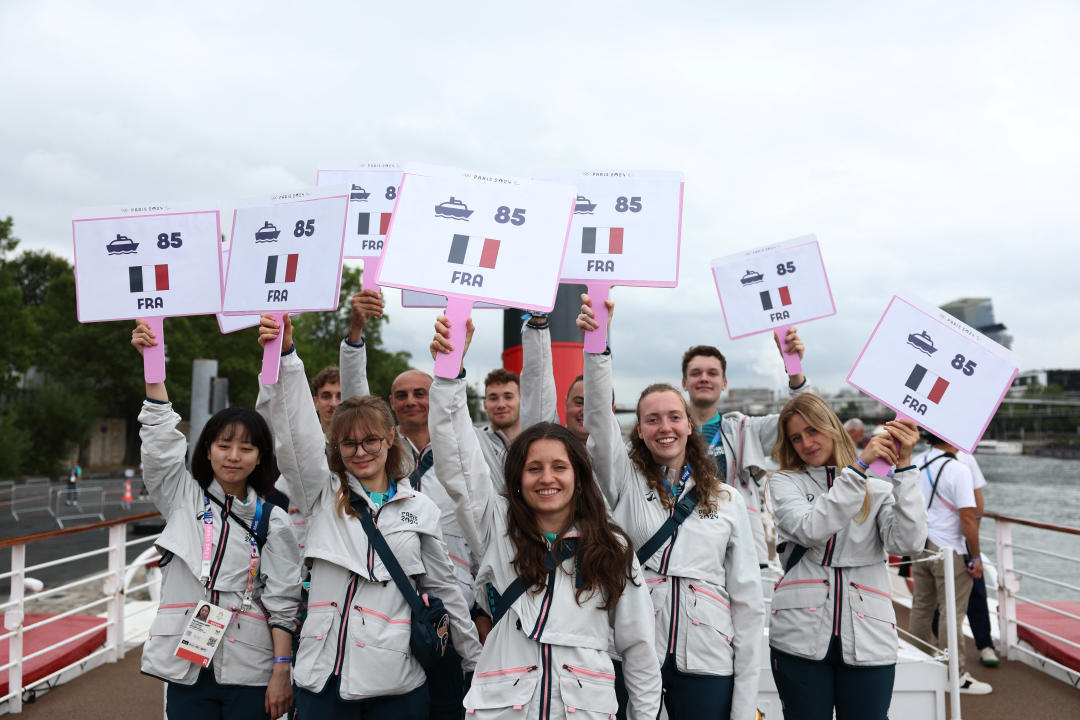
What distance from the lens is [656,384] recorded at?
121 inches

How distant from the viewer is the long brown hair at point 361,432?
9.47 ft

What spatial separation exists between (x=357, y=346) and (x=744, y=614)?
225 cm

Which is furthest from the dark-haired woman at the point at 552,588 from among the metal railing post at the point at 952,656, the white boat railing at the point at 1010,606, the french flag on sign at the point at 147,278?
the white boat railing at the point at 1010,606

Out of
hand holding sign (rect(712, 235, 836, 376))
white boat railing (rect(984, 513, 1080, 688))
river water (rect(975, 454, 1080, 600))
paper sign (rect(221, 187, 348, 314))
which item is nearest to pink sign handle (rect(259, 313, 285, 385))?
paper sign (rect(221, 187, 348, 314))

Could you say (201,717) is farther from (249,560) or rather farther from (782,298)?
(782,298)

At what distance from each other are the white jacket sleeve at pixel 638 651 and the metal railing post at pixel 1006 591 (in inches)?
191

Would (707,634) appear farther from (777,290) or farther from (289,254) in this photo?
(289,254)

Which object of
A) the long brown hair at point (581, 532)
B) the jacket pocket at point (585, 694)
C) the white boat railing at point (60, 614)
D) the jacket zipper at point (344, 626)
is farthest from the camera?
the white boat railing at point (60, 614)

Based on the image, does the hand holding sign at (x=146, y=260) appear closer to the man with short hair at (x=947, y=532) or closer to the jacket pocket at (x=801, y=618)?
the jacket pocket at (x=801, y=618)

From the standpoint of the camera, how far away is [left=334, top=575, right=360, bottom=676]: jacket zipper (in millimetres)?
2639

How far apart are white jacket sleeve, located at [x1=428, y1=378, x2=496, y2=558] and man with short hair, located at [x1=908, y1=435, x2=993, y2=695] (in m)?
4.13

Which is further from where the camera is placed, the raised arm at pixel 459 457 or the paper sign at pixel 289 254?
the paper sign at pixel 289 254

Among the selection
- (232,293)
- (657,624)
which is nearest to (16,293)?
(232,293)

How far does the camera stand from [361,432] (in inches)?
114
